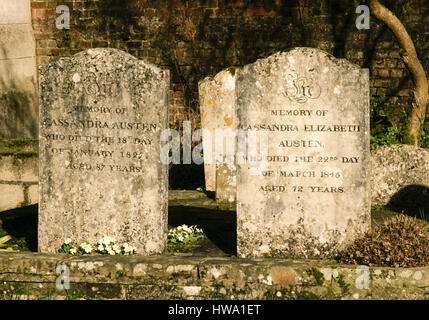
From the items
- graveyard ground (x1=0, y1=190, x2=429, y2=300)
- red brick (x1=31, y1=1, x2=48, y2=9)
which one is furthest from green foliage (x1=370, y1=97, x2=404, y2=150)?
red brick (x1=31, y1=1, x2=48, y2=9)

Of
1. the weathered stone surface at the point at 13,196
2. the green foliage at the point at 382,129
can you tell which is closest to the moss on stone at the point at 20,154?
the weathered stone surface at the point at 13,196

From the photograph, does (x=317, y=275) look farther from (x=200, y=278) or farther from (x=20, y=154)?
(x=20, y=154)

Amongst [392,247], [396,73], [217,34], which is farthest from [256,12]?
[392,247]

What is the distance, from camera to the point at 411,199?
21.8 ft

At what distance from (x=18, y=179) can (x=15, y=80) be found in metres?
3.78

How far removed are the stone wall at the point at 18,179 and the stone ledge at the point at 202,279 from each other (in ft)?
11.8

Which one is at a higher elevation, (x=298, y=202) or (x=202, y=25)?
(x=202, y=25)

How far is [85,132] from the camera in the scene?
4.61 meters

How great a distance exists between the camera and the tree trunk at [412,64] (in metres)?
8.84

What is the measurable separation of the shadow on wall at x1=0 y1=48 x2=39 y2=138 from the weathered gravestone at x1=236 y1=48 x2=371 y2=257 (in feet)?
24.3

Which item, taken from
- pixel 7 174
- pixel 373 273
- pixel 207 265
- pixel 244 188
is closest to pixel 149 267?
pixel 207 265

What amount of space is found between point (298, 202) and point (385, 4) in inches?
248

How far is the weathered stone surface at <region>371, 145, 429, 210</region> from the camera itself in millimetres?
6633

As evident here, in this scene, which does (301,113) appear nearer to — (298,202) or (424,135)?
(298,202)
